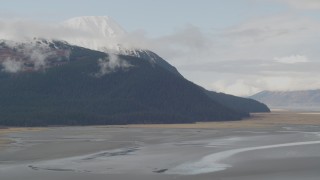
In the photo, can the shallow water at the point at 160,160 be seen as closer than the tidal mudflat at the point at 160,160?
No

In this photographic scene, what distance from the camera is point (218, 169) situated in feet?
208

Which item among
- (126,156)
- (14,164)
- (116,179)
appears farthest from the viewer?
(126,156)

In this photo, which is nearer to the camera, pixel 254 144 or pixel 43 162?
pixel 43 162

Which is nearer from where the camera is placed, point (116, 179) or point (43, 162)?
point (116, 179)

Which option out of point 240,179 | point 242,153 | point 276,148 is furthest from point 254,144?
point 240,179

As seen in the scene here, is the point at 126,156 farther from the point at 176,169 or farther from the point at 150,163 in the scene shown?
the point at 176,169

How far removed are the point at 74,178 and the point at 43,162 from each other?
15.3 m

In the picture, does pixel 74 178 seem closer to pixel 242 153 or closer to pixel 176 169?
pixel 176 169

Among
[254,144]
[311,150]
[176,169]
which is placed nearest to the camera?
[176,169]

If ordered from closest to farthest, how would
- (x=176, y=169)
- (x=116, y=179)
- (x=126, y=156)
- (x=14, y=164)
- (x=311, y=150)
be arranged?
1. (x=116, y=179)
2. (x=176, y=169)
3. (x=14, y=164)
4. (x=126, y=156)
5. (x=311, y=150)

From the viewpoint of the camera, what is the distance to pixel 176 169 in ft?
206

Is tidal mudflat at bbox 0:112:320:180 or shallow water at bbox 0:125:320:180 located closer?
tidal mudflat at bbox 0:112:320:180

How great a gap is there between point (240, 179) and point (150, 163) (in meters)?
15.4

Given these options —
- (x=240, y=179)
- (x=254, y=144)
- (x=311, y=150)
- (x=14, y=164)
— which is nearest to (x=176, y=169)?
(x=240, y=179)
